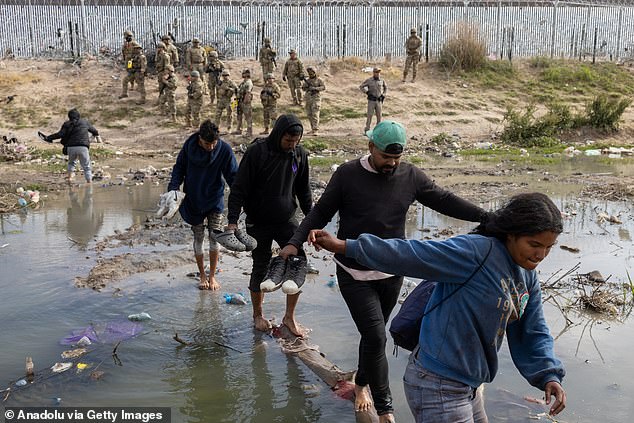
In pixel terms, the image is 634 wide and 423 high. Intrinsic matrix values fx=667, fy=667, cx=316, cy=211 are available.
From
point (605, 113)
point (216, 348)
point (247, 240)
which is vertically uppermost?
point (247, 240)

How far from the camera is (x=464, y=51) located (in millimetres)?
24328

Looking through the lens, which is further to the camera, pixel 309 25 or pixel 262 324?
pixel 309 25

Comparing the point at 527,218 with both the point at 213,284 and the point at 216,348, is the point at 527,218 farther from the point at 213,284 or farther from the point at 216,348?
the point at 213,284

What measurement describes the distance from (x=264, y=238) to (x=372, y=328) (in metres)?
1.63

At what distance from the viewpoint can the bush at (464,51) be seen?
79.7 ft

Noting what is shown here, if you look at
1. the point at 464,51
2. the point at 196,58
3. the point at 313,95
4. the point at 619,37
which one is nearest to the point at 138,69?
the point at 196,58

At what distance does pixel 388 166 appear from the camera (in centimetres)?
355

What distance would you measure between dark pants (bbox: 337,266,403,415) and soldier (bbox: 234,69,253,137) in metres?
13.8

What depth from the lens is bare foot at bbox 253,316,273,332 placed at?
5.20m

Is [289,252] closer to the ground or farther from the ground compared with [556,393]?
farther from the ground

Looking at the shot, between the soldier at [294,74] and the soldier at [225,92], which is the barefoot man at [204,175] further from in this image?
the soldier at [294,74]

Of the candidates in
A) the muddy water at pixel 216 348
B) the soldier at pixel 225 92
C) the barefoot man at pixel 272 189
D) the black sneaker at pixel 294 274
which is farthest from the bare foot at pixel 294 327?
the soldier at pixel 225 92

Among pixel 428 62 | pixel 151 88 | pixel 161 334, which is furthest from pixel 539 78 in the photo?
pixel 161 334

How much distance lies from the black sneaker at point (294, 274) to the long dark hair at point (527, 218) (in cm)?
152
